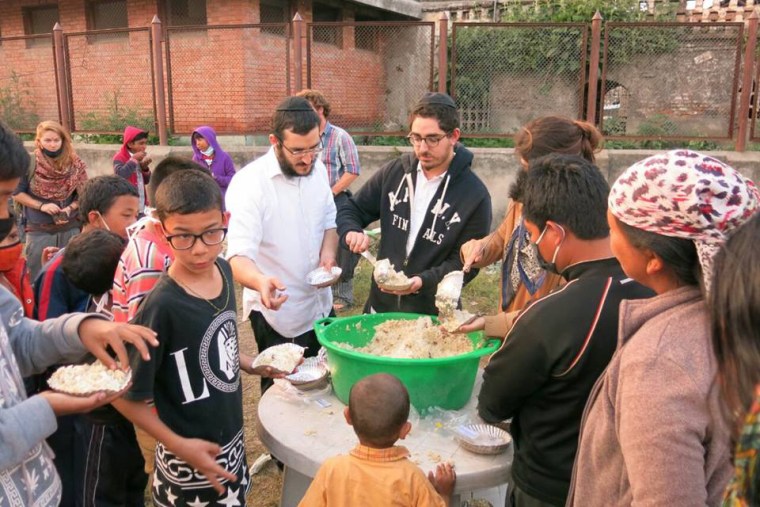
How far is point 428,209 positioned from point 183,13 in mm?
10013

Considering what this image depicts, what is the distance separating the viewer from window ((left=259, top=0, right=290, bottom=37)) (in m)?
11.0

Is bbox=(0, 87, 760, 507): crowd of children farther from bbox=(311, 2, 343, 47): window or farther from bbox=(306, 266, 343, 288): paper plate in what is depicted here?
bbox=(311, 2, 343, 47): window

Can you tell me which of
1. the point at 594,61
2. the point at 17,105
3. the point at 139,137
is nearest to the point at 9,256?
the point at 139,137

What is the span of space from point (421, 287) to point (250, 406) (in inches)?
79.7

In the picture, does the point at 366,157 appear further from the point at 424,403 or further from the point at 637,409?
the point at 637,409

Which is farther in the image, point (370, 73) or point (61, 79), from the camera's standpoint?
point (370, 73)

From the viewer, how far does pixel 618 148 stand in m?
8.61

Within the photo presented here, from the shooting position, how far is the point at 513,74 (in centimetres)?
962

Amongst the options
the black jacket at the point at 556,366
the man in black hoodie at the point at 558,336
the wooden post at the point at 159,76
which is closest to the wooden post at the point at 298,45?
the wooden post at the point at 159,76

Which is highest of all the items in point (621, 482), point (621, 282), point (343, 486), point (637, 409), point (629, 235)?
point (629, 235)

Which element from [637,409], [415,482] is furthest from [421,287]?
[637,409]

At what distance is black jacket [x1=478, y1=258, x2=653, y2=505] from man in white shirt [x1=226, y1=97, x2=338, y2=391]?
49.9 inches

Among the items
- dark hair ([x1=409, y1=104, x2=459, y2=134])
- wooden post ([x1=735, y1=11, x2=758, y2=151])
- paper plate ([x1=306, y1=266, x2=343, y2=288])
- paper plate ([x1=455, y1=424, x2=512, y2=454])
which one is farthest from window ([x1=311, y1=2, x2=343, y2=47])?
paper plate ([x1=455, y1=424, x2=512, y2=454])

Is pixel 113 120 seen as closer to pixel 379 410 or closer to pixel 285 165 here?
pixel 285 165
